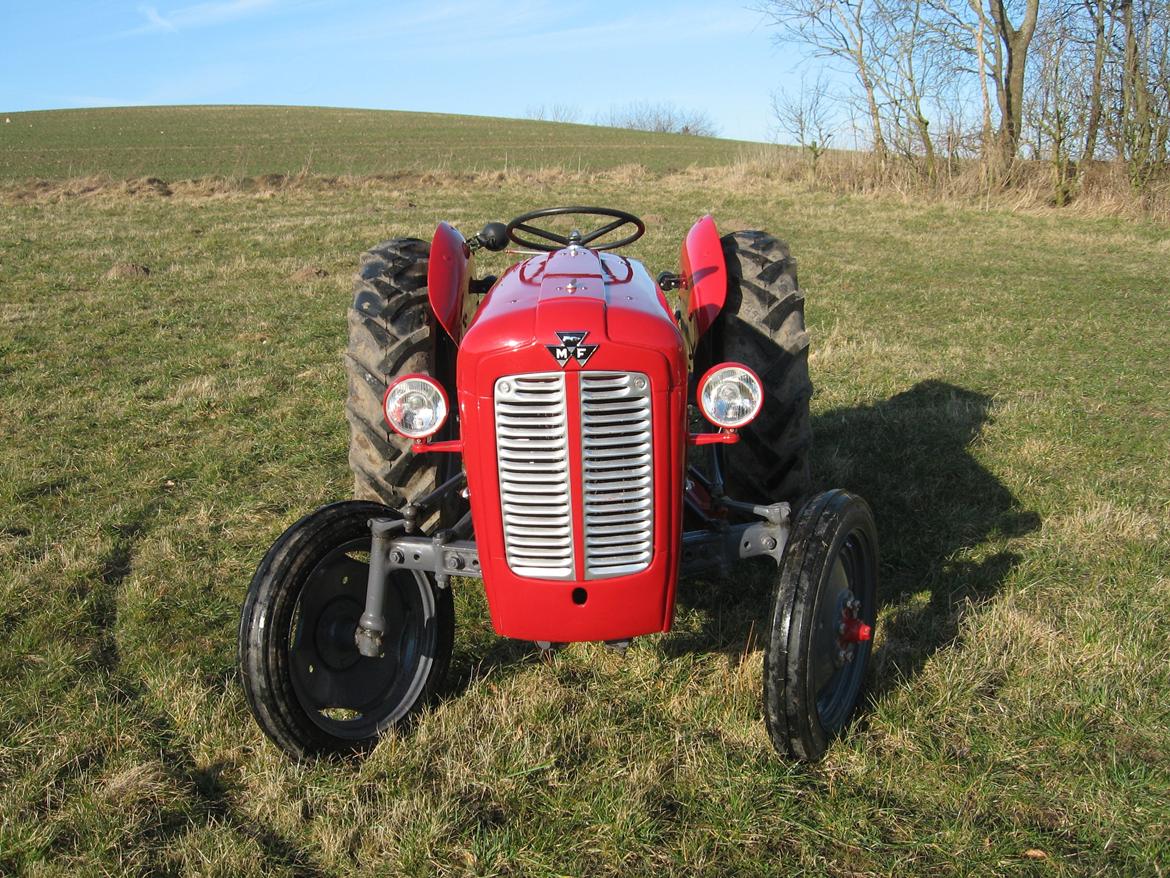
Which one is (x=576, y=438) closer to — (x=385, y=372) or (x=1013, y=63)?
(x=385, y=372)

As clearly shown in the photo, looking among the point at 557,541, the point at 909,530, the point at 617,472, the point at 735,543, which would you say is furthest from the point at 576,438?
the point at 909,530

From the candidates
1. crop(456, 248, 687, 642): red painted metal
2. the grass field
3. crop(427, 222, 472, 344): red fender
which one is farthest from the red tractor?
crop(427, 222, 472, 344): red fender

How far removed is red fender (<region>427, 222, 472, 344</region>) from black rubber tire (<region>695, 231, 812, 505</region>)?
1.06m


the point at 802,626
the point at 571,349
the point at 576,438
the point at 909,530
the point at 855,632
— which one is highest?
the point at 571,349

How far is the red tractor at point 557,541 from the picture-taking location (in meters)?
2.68

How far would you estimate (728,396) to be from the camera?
292cm

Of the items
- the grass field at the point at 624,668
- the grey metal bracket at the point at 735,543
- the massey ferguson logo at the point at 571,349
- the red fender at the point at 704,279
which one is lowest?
the grass field at the point at 624,668

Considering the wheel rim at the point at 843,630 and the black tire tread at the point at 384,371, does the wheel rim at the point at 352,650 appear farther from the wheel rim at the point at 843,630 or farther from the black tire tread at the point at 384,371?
the wheel rim at the point at 843,630

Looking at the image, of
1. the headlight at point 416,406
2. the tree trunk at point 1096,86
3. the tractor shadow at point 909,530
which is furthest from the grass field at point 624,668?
the tree trunk at point 1096,86

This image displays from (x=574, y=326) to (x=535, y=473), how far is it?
425 millimetres

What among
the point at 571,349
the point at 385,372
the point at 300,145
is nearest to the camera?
the point at 571,349

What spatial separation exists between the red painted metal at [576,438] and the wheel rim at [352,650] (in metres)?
0.53

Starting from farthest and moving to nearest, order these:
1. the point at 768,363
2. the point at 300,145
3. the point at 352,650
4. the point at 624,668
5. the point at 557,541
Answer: the point at 300,145
the point at 768,363
the point at 624,668
the point at 352,650
the point at 557,541

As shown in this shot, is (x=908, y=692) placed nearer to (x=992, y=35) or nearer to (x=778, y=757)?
(x=778, y=757)
